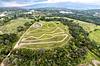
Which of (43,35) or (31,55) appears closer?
(31,55)

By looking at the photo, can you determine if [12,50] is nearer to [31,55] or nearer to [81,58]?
[31,55]

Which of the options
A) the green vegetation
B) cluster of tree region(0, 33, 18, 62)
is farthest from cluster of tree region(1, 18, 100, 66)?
the green vegetation

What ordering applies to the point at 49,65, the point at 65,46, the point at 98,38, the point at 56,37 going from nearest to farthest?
the point at 49,65
the point at 65,46
the point at 56,37
the point at 98,38

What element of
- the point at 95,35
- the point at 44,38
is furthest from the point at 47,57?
the point at 95,35

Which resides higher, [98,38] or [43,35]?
[43,35]

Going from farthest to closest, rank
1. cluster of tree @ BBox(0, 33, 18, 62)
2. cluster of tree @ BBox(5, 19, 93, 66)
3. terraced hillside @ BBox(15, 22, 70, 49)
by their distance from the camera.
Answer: terraced hillside @ BBox(15, 22, 70, 49)
cluster of tree @ BBox(0, 33, 18, 62)
cluster of tree @ BBox(5, 19, 93, 66)

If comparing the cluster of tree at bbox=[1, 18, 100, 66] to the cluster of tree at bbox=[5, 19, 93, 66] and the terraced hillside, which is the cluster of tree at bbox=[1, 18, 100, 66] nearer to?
the cluster of tree at bbox=[5, 19, 93, 66]

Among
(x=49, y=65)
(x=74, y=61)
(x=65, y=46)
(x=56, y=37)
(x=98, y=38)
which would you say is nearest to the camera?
(x=49, y=65)

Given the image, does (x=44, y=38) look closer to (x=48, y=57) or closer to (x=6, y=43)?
(x=48, y=57)

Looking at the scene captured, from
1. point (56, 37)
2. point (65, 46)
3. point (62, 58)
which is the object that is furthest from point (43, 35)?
point (62, 58)
